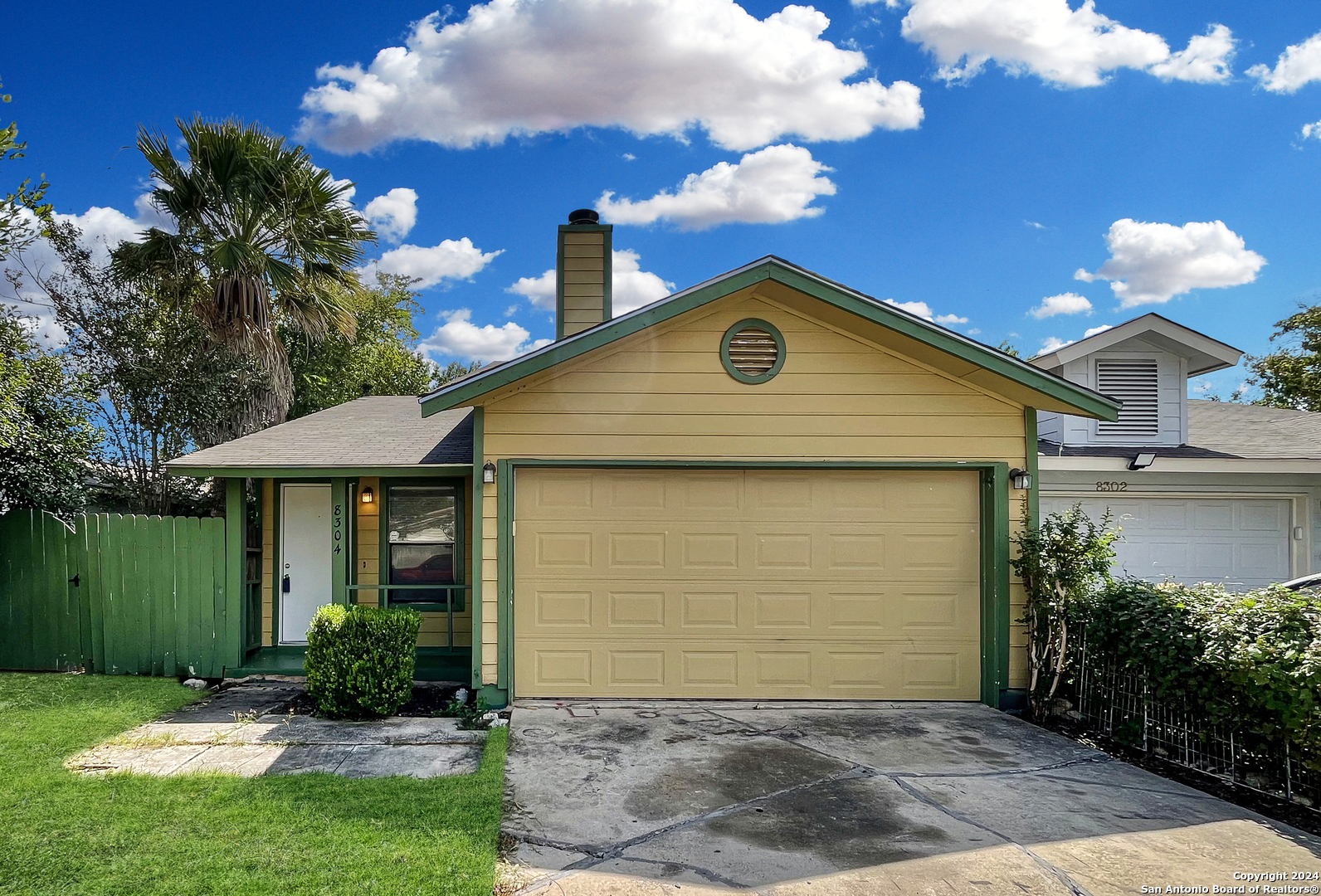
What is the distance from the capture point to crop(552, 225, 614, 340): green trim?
9016mm

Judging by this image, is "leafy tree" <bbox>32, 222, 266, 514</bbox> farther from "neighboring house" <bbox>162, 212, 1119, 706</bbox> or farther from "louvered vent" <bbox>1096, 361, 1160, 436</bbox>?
"louvered vent" <bbox>1096, 361, 1160, 436</bbox>

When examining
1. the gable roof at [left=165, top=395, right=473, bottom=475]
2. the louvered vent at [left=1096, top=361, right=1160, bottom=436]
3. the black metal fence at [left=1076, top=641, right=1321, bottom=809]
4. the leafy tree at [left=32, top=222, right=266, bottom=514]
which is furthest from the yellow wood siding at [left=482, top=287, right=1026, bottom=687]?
the leafy tree at [left=32, top=222, right=266, bottom=514]

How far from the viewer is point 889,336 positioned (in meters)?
6.92

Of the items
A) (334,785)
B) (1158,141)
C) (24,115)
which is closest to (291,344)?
(24,115)

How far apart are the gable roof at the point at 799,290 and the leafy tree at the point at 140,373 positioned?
9.70 m

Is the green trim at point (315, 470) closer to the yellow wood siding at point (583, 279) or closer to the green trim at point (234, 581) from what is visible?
the green trim at point (234, 581)

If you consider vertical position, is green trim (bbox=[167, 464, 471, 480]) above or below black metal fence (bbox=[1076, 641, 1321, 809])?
above

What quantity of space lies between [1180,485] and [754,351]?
20.2ft

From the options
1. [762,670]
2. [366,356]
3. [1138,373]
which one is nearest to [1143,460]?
[1138,373]

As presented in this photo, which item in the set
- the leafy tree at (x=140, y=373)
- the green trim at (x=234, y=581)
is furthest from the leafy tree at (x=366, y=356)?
the green trim at (x=234, y=581)

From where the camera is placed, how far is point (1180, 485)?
9.27m

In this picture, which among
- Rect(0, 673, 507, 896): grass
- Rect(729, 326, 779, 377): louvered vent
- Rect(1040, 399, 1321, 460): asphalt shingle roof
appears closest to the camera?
Rect(0, 673, 507, 896): grass

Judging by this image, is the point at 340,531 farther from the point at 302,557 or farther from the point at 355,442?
the point at 355,442

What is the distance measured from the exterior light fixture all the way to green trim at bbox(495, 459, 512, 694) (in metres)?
7.27
